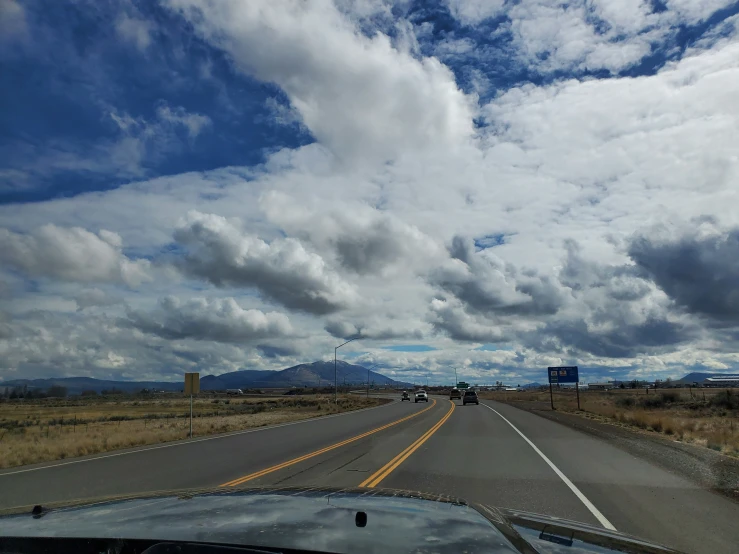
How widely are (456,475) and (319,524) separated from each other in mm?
9645

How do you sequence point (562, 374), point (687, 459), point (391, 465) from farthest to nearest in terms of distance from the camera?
point (562, 374), point (687, 459), point (391, 465)

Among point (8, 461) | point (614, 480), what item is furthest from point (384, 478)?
point (8, 461)

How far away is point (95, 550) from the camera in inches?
124

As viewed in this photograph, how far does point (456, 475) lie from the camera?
12.5 meters

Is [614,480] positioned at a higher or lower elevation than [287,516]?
lower

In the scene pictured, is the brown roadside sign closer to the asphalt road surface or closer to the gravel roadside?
the asphalt road surface

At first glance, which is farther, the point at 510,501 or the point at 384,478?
the point at 384,478

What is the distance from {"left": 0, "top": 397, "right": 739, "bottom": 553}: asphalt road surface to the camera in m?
8.69

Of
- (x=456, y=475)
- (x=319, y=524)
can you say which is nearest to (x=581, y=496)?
(x=456, y=475)

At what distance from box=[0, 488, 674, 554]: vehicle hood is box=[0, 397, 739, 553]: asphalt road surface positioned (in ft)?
13.1

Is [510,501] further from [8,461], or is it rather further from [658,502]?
[8,461]

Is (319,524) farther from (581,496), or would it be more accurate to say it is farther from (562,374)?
(562,374)

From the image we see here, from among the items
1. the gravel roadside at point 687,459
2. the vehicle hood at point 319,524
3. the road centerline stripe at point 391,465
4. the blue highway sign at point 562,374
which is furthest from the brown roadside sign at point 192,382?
the blue highway sign at point 562,374

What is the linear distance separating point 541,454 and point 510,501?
767 cm
